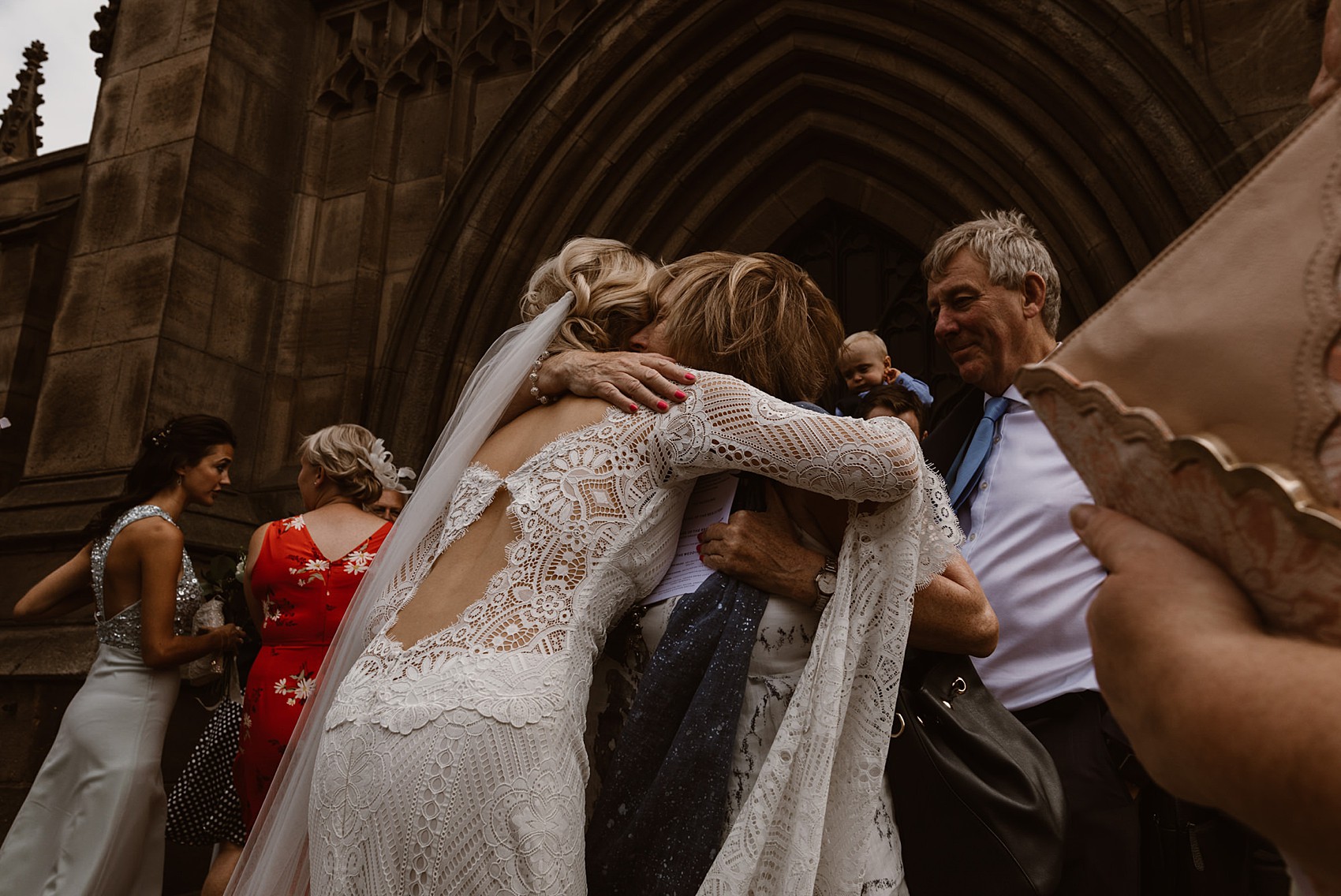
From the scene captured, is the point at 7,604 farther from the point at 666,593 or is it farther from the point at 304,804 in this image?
the point at 666,593

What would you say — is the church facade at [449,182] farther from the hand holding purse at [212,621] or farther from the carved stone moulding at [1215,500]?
the carved stone moulding at [1215,500]

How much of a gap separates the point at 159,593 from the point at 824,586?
2.99 m

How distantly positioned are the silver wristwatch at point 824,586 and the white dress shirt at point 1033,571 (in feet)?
2.34

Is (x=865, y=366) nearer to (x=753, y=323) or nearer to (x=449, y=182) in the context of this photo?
(x=753, y=323)

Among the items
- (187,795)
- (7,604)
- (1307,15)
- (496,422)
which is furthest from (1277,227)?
(7,604)

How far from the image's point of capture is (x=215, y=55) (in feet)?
19.5

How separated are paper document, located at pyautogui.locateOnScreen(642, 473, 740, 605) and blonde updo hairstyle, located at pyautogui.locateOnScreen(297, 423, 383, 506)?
2303 mm

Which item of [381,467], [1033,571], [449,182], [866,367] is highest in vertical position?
[449,182]

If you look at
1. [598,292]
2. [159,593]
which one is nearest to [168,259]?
[159,593]

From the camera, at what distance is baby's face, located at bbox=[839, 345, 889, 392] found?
391cm

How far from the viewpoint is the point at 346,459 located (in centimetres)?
361

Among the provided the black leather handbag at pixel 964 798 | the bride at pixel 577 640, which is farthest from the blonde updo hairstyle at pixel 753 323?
the black leather handbag at pixel 964 798

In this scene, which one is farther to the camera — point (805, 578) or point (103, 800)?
point (103, 800)

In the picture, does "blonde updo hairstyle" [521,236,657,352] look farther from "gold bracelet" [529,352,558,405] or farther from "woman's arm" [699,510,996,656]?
"woman's arm" [699,510,996,656]
